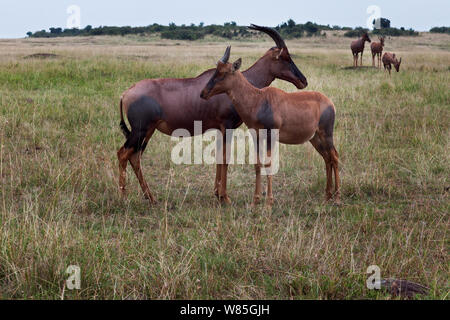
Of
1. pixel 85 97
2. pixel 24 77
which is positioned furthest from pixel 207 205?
pixel 24 77

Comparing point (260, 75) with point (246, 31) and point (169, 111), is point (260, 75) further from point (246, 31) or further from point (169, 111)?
point (246, 31)

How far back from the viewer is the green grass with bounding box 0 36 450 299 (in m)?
3.74

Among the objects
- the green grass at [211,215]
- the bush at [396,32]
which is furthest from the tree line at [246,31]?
the green grass at [211,215]

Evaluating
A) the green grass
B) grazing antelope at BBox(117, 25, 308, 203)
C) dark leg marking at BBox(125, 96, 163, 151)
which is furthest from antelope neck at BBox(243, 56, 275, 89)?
the green grass

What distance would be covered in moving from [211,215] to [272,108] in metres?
1.42

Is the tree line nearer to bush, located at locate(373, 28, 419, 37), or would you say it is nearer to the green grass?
bush, located at locate(373, 28, 419, 37)

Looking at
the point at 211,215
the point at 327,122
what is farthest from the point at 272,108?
the point at 211,215

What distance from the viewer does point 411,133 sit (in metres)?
9.18

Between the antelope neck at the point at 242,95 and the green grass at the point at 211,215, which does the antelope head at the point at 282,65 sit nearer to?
the antelope neck at the point at 242,95

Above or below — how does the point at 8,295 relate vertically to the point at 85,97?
below

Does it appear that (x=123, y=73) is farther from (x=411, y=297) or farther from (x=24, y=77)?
(x=411, y=297)

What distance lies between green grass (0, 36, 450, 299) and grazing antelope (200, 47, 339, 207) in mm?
832

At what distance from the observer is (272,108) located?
5.74m
